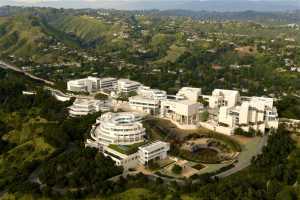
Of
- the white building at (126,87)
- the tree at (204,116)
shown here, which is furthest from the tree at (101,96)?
the tree at (204,116)

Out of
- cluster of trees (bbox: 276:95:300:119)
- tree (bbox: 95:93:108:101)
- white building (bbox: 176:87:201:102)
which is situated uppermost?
white building (bbox: 176:87:201:102)

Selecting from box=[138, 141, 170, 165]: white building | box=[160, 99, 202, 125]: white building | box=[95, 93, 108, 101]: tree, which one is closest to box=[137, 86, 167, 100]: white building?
box=[160, 99, 202, 125]: white building

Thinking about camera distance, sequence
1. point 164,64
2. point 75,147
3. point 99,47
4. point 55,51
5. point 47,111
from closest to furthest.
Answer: point 75,147 < point 47,111 < point 164,64 < point 55,51 < point 99,47

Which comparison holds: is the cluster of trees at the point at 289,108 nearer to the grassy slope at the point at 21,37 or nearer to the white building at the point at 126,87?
the white building at the point at 126,87

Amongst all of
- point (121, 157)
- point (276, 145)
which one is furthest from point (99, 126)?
point (276, 145)

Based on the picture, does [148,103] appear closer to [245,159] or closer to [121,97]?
[121,97]

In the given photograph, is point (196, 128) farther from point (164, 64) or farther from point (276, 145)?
point (164, 64)

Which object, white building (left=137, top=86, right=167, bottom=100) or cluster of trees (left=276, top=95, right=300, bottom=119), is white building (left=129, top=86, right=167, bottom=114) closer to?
white building (left=137, top=86, right=167, bottom=100)
